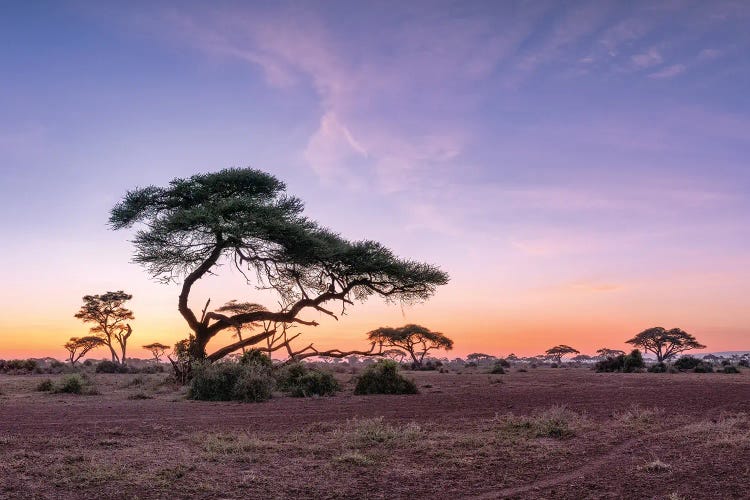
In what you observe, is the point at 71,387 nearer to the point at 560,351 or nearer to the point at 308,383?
the point at 308,383

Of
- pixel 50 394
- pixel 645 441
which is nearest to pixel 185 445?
pixel 645 441

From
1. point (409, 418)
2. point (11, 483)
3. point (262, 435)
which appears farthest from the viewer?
point (409, 418)

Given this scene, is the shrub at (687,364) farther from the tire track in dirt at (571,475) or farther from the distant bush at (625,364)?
the tire track in dirt at (571,475)

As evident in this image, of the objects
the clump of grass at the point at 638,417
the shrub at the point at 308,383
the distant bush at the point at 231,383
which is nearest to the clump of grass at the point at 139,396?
the distant bush at the point at 231,383

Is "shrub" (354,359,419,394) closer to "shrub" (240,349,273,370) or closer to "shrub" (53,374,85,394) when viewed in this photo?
"shrub" (240,349,273,370)

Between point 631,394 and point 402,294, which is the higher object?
point 402,294

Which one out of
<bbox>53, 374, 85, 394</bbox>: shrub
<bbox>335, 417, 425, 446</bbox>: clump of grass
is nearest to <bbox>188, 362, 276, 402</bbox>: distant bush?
<bbox>53, 374, 85, 394</bbox>: shrub

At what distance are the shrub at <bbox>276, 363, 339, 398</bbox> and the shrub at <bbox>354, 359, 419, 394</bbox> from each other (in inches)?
35.5

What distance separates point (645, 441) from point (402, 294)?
1805 cm

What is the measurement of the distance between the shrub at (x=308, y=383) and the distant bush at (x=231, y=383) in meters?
0.88

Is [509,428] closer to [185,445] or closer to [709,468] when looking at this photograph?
[709,468]

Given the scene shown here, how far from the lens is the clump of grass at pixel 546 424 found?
396 inches

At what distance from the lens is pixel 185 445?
9.23 m

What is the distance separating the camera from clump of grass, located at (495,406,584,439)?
1006cm
